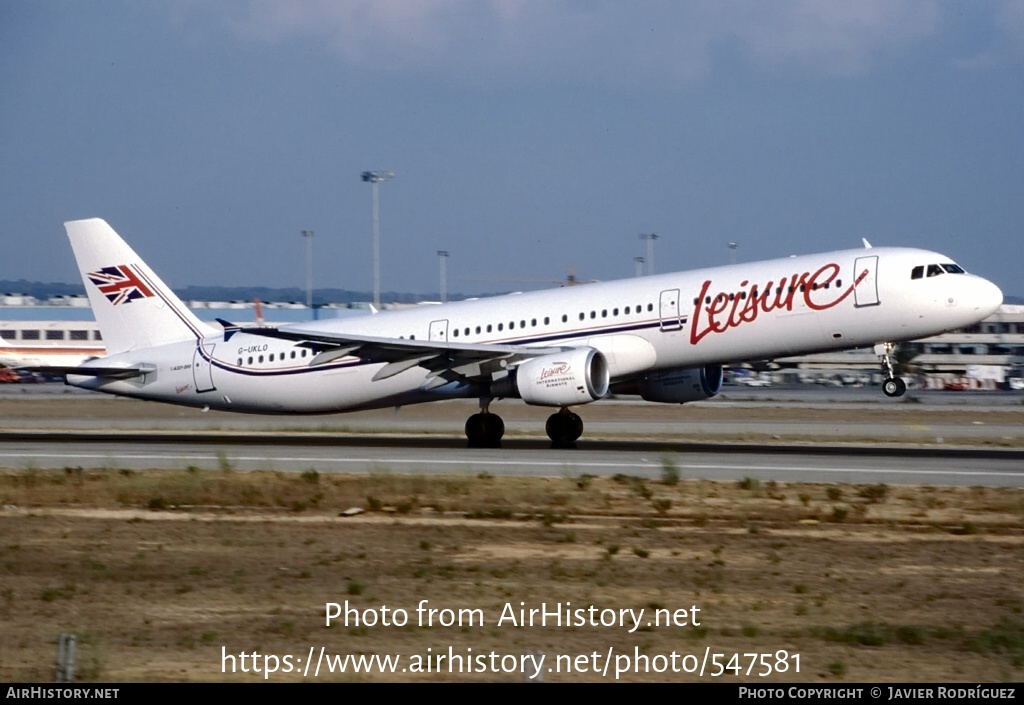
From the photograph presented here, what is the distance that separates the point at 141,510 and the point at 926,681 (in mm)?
13969

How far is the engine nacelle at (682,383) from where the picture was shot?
31.3 m

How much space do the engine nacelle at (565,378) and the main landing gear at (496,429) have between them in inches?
82.6

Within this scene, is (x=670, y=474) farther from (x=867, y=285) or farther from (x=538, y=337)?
(x=538, y=337)

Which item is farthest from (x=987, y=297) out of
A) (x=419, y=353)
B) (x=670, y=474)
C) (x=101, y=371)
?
(x=101, y=371)

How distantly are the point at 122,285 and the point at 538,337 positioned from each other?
1268cm

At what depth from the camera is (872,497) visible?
2052 cm

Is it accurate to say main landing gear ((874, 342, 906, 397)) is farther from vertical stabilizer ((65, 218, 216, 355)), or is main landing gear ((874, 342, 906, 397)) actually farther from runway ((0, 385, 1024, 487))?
vertical stabilizer ((65, 218, 216, 355))

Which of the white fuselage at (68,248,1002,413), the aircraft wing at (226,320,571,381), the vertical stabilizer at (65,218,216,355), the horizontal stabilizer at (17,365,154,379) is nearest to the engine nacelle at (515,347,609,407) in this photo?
the white fuselage at (68,248,1002,413)

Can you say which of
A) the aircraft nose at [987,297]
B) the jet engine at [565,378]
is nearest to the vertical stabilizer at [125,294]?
the jet engine at [565,378]

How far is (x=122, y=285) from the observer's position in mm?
35438

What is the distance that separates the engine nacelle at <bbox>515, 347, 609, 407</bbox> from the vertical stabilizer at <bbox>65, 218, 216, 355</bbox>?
11465mm

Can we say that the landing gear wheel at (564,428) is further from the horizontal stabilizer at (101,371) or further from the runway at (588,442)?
the horizontal stabilizer at (101,371)

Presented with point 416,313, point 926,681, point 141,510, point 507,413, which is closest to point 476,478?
point 141,510

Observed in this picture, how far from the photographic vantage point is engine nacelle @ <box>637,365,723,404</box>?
31281 millimetres
